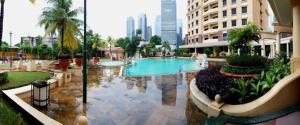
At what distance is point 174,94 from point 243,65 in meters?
3.30

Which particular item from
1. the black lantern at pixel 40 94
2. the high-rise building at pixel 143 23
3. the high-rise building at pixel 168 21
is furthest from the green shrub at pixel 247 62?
the high-rise building at pixel 143 23

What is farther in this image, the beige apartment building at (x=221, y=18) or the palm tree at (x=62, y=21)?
the beige apartment building at (x=221, y=18)

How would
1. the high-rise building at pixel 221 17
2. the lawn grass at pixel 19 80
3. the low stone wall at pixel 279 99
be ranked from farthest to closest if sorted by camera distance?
the high-rise building at pixel 221 17
the lawn grass at pixel 19 80
the low stone wall at pixel 279 99

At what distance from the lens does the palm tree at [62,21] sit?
22.2 metres

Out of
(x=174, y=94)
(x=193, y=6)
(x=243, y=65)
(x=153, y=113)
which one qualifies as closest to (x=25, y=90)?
(x=153, y=113)

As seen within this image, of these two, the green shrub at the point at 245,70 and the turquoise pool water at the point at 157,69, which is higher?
the green shrub at the point at 245,70

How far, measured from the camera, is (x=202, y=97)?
8.82 m

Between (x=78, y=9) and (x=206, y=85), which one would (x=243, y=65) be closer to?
(x=206, y=85)

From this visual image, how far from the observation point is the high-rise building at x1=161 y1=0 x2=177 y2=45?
156 m

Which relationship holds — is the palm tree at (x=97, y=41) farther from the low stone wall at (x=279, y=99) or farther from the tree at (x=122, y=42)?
the low stone wall at (x=279, y=99)

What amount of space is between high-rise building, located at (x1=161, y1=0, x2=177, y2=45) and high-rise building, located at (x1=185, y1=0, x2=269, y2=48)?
89968mm

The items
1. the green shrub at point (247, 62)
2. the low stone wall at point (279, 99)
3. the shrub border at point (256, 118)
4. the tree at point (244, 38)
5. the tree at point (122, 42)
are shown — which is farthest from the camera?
the tree at point (122, 42)

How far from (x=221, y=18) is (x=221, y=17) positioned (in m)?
0.26

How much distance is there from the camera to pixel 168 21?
167m
